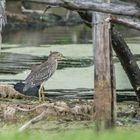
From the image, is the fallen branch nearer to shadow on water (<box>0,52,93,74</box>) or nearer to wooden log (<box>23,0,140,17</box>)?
wooden log (<box>23,0,140,17</box>)

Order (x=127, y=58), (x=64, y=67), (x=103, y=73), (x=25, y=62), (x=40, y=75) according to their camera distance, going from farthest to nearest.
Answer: (x=25, y=62), (x=64, y=67), (x=40, y=75), (x=127, y=58), (x=103, y=73)

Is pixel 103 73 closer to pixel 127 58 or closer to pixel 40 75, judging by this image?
pixel 127 58

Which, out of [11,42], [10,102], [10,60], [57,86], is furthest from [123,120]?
[11,42]

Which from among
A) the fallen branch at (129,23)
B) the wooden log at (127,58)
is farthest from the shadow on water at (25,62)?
the fallen branch at (129,23)

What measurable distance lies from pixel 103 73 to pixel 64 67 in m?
10.2

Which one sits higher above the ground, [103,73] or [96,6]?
[96,6]

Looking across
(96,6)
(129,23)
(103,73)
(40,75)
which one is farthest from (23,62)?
(96,6)

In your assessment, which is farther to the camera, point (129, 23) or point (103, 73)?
point (103, 73)

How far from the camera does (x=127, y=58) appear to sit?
12961mm

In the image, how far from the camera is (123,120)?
12195mm

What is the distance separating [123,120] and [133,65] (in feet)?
4.25

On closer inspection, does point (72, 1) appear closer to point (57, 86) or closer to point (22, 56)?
point (57, 86)

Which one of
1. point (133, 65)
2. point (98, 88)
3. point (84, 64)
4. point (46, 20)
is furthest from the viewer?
point (46, 20)

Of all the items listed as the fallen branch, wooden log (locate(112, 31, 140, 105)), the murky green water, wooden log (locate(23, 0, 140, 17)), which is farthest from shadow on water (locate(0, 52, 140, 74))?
wooden log (locate(23, 0, 140, 17))
